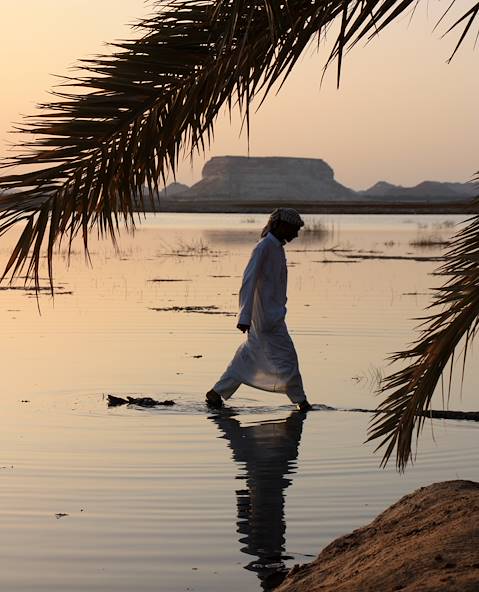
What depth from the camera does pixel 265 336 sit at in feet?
39.8

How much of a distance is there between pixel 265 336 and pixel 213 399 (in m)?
0.75

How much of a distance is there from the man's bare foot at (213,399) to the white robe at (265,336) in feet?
0.12

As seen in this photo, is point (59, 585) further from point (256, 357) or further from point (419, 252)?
point (419, 252)

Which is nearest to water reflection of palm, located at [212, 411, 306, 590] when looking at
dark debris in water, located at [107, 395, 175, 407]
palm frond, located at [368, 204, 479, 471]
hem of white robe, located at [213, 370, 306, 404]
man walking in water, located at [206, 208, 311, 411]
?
hem of white robe, located at [213, 370, 306, 404]

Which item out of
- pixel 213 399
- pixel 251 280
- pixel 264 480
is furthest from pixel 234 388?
pixel 264 480

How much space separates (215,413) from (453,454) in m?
2.47

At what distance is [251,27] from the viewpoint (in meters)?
5.62

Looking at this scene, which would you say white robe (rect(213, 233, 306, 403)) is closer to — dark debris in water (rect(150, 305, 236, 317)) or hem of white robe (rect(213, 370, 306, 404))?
hem of white robe (rect(213, 370, 306, 404))

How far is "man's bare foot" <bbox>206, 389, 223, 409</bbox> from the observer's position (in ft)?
38.5

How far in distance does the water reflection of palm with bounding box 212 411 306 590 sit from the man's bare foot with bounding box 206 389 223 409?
41 centimetres

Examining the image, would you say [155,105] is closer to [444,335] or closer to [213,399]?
[444,335]

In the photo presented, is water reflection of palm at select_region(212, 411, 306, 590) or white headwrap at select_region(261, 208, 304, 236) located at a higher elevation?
white headwrap at select_region(261, 208, 304, 236)

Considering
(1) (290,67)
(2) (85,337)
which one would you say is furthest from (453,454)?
(2) (85,337)

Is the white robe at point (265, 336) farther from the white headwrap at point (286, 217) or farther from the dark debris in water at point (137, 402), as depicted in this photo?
the dark debris in water at point (137, 402)
